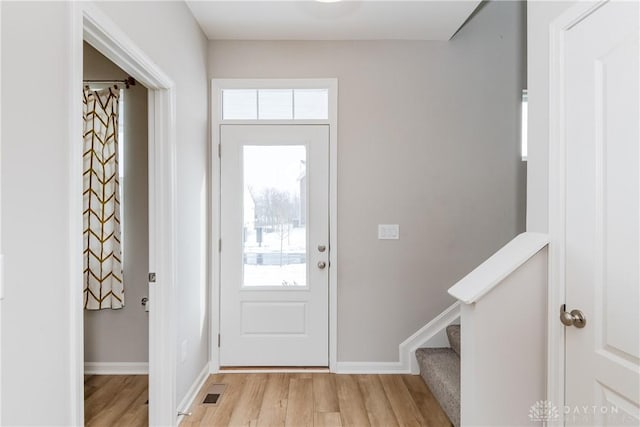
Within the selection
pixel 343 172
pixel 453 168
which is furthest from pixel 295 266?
pixel 453 168

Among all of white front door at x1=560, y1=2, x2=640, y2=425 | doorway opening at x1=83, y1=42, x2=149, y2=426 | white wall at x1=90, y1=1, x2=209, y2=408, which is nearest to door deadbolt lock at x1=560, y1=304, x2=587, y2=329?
white front door at x1=560, y1=2, x2=640, y2=425

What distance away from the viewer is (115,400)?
2.45 m

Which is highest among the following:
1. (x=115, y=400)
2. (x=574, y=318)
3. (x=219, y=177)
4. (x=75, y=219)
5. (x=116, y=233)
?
(x=219, y=177)

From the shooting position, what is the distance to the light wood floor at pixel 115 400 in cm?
222

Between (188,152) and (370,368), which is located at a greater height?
(188,152)

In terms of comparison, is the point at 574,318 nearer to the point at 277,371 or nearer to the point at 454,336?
the point at 454,336

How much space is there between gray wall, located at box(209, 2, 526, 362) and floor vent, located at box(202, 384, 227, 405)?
0.94 metres

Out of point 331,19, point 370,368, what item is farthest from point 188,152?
point 370,368

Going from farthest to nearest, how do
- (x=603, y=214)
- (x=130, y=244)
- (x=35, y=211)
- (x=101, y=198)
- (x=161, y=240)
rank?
(x=130, y=244) → (x=101, y=198) → (x=161, y=240) → (x=603, y=214) → (x=35, y=211)

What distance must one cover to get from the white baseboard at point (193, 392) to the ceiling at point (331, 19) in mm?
2549

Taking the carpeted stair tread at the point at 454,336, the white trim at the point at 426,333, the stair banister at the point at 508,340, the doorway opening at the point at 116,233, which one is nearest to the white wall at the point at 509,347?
the stair banister at the point at 508,340

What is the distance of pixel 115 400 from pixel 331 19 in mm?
3024

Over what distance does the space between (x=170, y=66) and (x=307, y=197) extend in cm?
131

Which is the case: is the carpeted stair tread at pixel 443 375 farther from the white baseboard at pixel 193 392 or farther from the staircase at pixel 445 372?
the white baseboard at pixel 193 392
